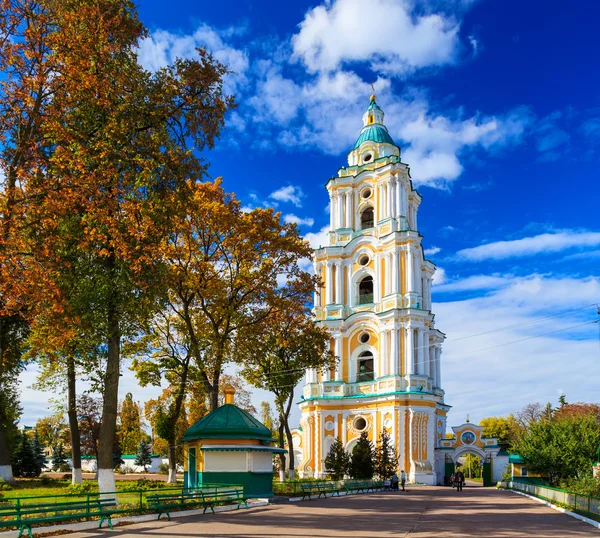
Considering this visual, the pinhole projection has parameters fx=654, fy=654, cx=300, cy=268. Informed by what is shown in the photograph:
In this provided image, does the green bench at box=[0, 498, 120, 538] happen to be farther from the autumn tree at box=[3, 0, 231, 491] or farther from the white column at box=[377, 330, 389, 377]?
the white column at box=[377, 330, 389, 377]

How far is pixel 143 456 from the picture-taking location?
6694 cm

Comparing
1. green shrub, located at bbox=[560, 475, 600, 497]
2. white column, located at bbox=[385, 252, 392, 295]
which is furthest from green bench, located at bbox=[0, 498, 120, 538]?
white column, located at bbox=[385, 252, 392, 295]

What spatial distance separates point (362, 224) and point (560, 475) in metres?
25.6

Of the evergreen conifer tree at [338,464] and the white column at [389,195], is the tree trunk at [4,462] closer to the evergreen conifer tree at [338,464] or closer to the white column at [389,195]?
the evergreen conifer tree at [338,464]

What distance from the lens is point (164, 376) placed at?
32.5 meters

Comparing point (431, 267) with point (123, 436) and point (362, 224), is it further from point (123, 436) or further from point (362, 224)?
point (123, 436)

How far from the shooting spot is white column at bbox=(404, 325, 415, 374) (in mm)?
45375

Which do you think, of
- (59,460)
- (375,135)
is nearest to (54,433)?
(59,460)

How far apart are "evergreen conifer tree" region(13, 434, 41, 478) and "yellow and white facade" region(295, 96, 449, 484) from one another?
1898cm

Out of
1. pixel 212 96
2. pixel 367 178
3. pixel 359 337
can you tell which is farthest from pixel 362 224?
pixel 212 96

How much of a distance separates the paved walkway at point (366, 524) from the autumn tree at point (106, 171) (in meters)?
4.05

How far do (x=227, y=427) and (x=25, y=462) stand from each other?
94.7ft

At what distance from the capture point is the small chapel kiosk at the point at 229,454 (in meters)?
23.2

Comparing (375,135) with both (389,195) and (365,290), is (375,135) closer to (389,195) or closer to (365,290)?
(389,195)
